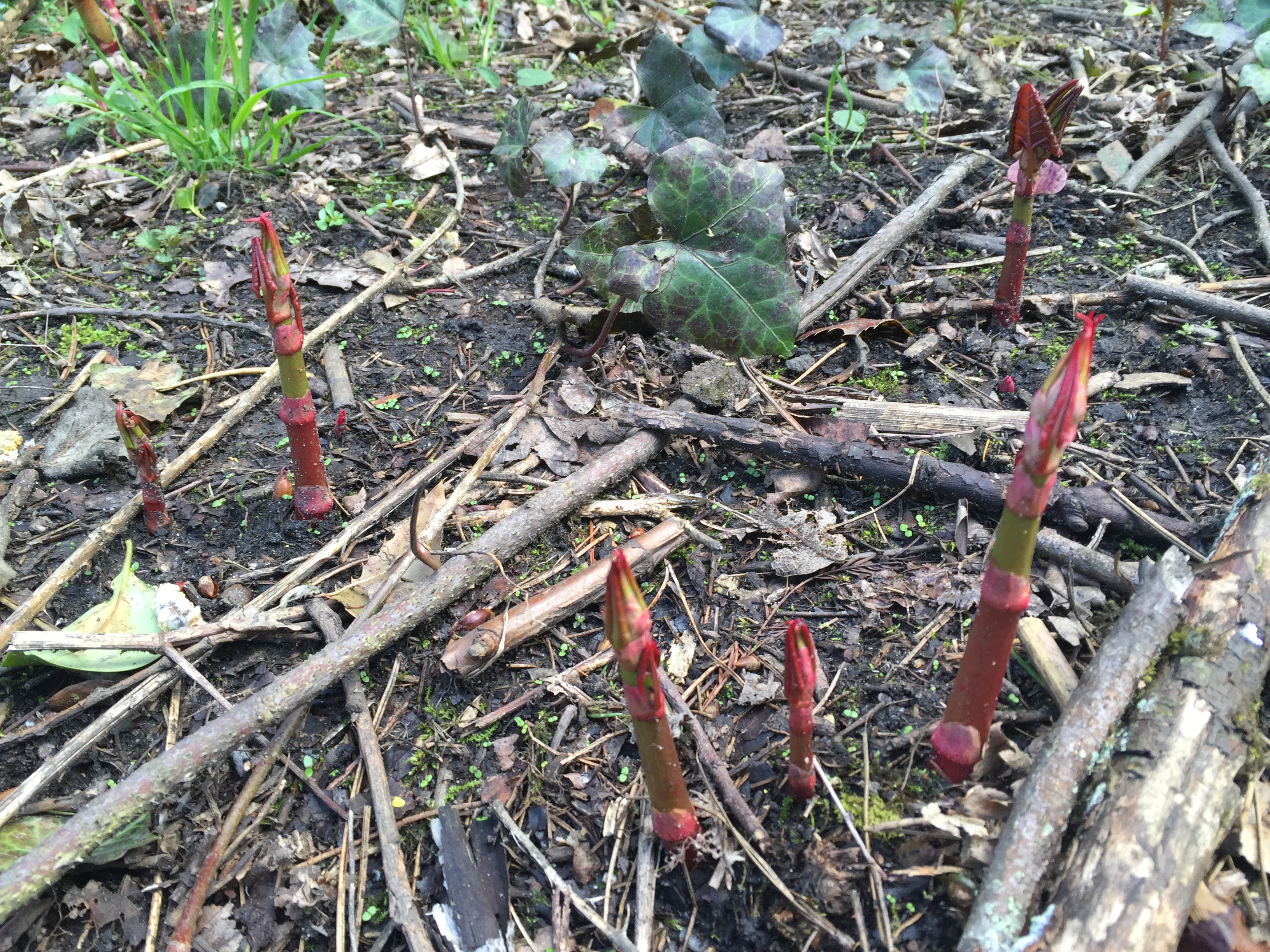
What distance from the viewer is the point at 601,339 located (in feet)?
9.07

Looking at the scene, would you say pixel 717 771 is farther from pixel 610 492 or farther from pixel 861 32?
pixel 861 32

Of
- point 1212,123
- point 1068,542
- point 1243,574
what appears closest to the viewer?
point 1243,574

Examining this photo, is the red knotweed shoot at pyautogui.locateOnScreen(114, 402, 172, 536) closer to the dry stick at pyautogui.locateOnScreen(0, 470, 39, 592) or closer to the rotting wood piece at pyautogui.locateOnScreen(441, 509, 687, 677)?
the dry stick at pyautogui.locateOnScreen(0, 470, 39, 592)

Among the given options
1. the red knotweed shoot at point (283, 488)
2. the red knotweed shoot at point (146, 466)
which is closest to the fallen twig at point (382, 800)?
the red knotweed shoot at point (283, 488)

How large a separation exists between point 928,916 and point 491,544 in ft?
4.24

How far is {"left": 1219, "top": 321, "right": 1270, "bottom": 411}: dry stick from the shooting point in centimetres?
249

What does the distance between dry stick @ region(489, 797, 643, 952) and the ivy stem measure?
1467mm

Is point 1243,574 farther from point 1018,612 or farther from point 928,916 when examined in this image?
point 928,916

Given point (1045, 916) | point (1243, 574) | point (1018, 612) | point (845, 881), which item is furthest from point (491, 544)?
point (1243, 574)

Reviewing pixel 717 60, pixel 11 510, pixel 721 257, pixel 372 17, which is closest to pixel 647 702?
pixel 721 257

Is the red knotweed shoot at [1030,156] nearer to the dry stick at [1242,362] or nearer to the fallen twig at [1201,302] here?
the fallen twig at [1201,302]

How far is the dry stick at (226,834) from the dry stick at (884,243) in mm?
2014

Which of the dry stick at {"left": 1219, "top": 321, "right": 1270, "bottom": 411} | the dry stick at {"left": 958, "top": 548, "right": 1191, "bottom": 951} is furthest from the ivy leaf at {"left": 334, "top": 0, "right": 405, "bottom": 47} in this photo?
the dry stick at {"left": 958, "top": 548, "right": 1191, "bottom": 951}

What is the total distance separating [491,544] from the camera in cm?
223
